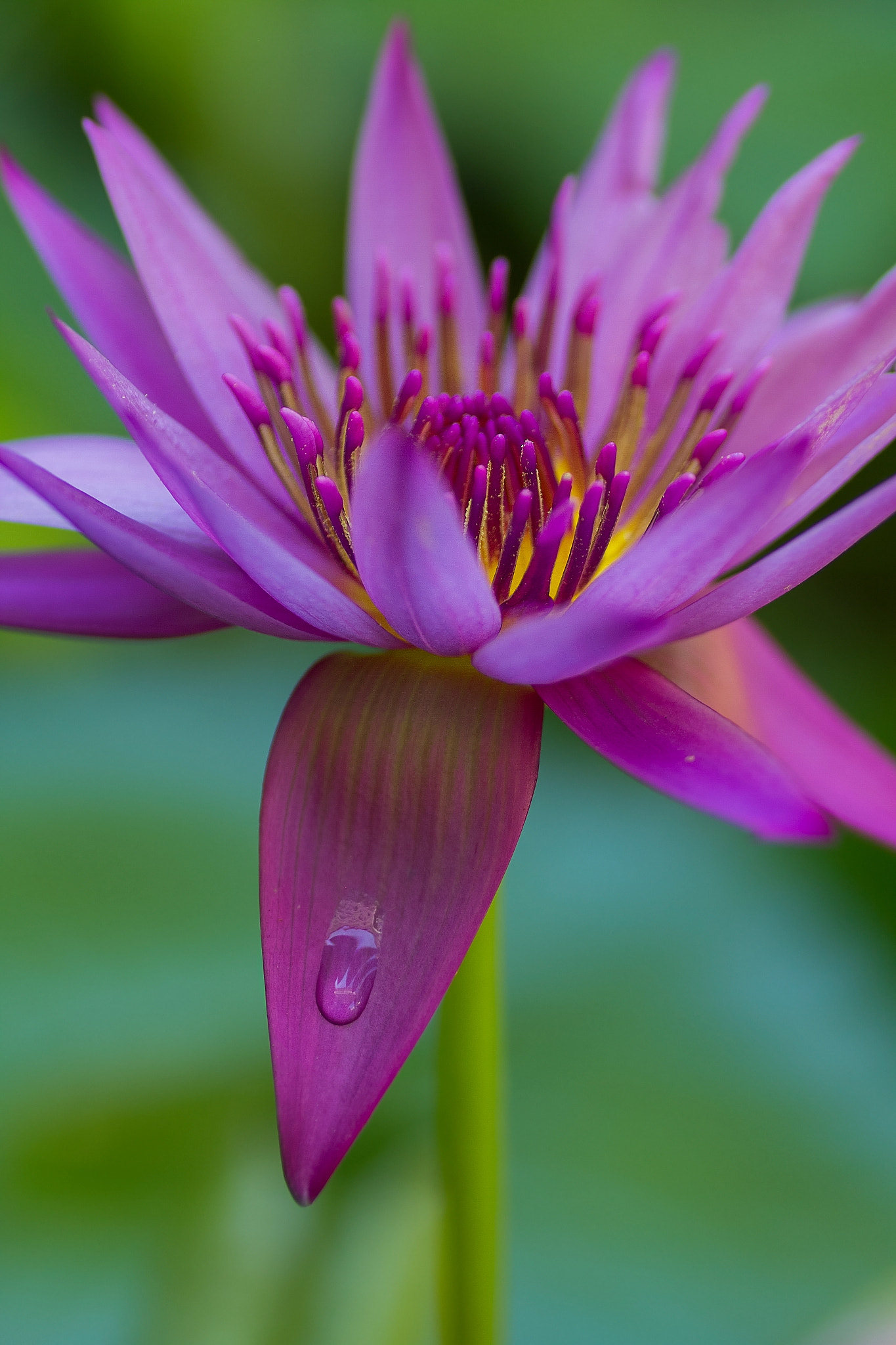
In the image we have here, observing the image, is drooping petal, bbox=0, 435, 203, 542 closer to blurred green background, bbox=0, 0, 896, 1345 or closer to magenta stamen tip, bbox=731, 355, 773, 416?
magenta stamen tip, bbox=731, 355, 773, 416

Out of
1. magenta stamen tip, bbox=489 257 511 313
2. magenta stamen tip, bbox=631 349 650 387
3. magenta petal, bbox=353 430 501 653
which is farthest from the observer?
magenta stamen tip, bbox=489 257 511 313

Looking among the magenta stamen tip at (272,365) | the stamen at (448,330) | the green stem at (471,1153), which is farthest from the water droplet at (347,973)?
the stamen at (448,330)

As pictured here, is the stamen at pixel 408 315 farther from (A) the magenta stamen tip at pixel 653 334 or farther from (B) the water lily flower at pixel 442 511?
(A) the magenta stamen tip at pixel 653 334

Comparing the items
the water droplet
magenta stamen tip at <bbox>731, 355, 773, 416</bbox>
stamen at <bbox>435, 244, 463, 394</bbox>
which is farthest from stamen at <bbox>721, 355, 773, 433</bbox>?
the water droplet

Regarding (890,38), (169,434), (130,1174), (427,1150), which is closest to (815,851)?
(427,1150)

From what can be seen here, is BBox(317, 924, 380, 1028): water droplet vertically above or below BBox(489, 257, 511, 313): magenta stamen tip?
below

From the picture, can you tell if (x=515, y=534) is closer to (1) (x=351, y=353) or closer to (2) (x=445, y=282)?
(1) (x=351, y=353)

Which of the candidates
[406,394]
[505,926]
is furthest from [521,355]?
[505,926]
